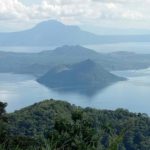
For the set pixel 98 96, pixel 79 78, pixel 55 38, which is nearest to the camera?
pixel 98 96

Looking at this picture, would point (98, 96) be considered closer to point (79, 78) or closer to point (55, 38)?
point (79, 78)

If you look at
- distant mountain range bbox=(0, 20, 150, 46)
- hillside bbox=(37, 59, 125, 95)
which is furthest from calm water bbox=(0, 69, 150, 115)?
distant mountain range bbox=(0, 20, 150, 46)

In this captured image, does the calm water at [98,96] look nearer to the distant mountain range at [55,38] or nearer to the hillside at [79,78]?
the hillside at [79,78]

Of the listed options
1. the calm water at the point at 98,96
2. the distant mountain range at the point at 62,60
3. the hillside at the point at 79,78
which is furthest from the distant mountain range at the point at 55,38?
the calm water at the point at 98,96

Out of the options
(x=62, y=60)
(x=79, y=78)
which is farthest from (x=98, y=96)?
(x=62, y=60)

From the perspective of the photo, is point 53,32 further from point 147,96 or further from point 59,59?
point 147,96

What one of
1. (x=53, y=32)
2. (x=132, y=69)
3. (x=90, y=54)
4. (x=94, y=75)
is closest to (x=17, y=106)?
(x=94, y=75)
